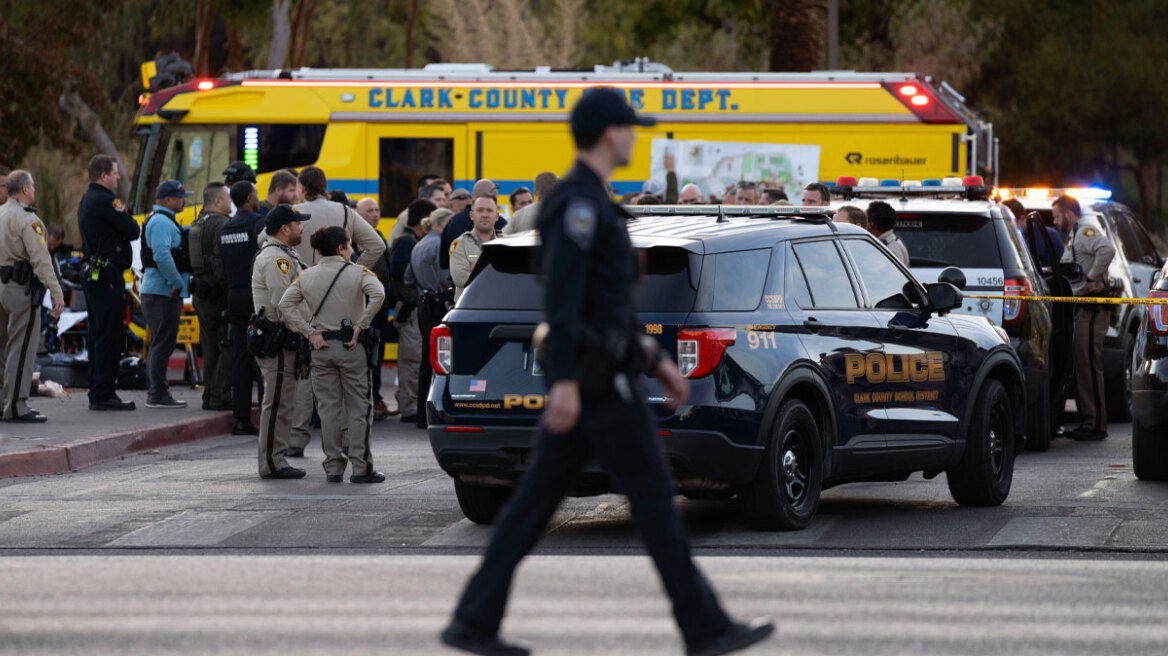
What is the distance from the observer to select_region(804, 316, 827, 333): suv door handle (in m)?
9.26

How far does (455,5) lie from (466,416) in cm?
2832

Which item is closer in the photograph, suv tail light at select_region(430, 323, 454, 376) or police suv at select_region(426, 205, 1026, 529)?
police suv at select_region(426, 205, 1026, 529)

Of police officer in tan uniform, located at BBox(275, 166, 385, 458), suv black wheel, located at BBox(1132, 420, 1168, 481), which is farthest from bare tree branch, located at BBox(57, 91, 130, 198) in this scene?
suv black wheel, located at BBox(1132, 420, 1168, 481)

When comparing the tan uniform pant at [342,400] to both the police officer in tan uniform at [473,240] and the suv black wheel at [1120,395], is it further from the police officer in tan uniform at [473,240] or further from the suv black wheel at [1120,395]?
the suv black wheel at [1120,395]

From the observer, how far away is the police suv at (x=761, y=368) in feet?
28.6

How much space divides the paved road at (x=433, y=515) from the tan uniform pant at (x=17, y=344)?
2086mm

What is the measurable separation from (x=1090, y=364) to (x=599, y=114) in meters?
9.50

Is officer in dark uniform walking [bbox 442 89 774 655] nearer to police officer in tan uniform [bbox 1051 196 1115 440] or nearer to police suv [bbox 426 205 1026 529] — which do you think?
police suv [bbox 426 205 1026 529]

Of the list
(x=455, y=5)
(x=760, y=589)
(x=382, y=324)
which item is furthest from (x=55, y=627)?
(x=455, y=5)

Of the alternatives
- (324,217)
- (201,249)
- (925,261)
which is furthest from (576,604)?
(201,249)

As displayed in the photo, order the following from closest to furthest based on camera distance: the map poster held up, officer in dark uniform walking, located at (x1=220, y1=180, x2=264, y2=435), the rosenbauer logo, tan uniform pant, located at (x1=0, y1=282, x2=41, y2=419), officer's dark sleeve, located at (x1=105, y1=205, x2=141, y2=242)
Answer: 1. officer in dark uniform walking, located at (x1=220, y1=180, x2=264, y2=435)
2. tan uniform pant, located at (x1=0, y1=282, x2=41, y2=419)
3. officer's dark sleeve, located at (x1=105, y1=205, x2=141, y2=242)
4. the map poster held up
5. the rosenbauer logo

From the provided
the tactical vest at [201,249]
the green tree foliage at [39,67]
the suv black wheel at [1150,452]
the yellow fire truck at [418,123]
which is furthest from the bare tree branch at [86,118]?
the suv black wheel at [1150,452]

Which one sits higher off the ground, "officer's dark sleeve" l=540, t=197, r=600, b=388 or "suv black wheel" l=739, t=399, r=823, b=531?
"officer's dark sleeve" l=540, t=197, r=600, b=388

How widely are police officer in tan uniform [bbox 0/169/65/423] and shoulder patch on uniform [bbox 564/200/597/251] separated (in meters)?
9.46
